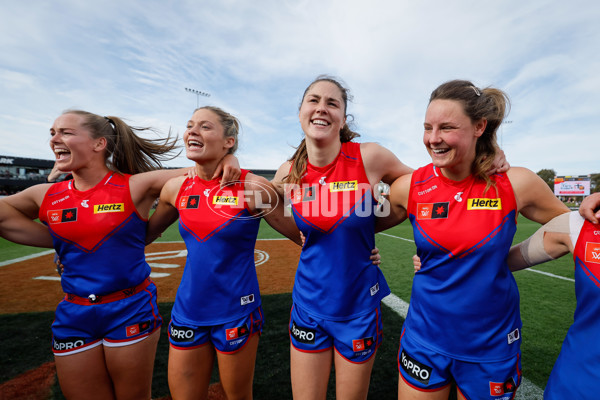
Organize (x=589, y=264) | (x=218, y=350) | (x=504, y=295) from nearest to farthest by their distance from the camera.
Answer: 1. (x=589, y=264)
2. (x=504, y=295)
3. (x=218, y=350)

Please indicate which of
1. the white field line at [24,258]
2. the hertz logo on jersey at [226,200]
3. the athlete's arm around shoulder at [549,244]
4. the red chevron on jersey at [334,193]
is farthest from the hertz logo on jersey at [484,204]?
the white field line at [24,258]

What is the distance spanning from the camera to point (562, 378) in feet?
4.95

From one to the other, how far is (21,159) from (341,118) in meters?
64.8

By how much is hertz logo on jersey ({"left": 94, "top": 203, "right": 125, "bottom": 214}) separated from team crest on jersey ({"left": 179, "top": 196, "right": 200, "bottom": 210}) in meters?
0.45

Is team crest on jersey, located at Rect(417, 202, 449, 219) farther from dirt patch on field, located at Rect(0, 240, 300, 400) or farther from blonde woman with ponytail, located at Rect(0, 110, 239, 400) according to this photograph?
dirt patch on field, located at Rect(0, 240, 300, 400)

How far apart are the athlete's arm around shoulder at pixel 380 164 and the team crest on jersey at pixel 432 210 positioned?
44 cm

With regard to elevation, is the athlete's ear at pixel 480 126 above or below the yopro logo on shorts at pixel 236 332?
above

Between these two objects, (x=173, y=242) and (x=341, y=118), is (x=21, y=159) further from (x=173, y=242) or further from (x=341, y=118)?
(x=341, y=118)

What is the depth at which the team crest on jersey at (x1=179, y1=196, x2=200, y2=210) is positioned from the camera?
92.3 inches

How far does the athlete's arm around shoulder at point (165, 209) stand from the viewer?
2.56 m

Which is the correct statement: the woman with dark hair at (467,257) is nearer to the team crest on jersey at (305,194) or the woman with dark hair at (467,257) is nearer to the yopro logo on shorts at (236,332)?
the team crest on jersey at (305,194)

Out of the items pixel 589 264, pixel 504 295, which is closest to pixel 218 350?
pixel 504 295

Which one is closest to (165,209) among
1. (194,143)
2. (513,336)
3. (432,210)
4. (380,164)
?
(194,143)

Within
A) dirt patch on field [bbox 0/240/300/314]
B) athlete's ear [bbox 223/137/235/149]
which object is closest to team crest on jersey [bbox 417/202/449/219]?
athlete's ear [bbox 223/137/235/149]
